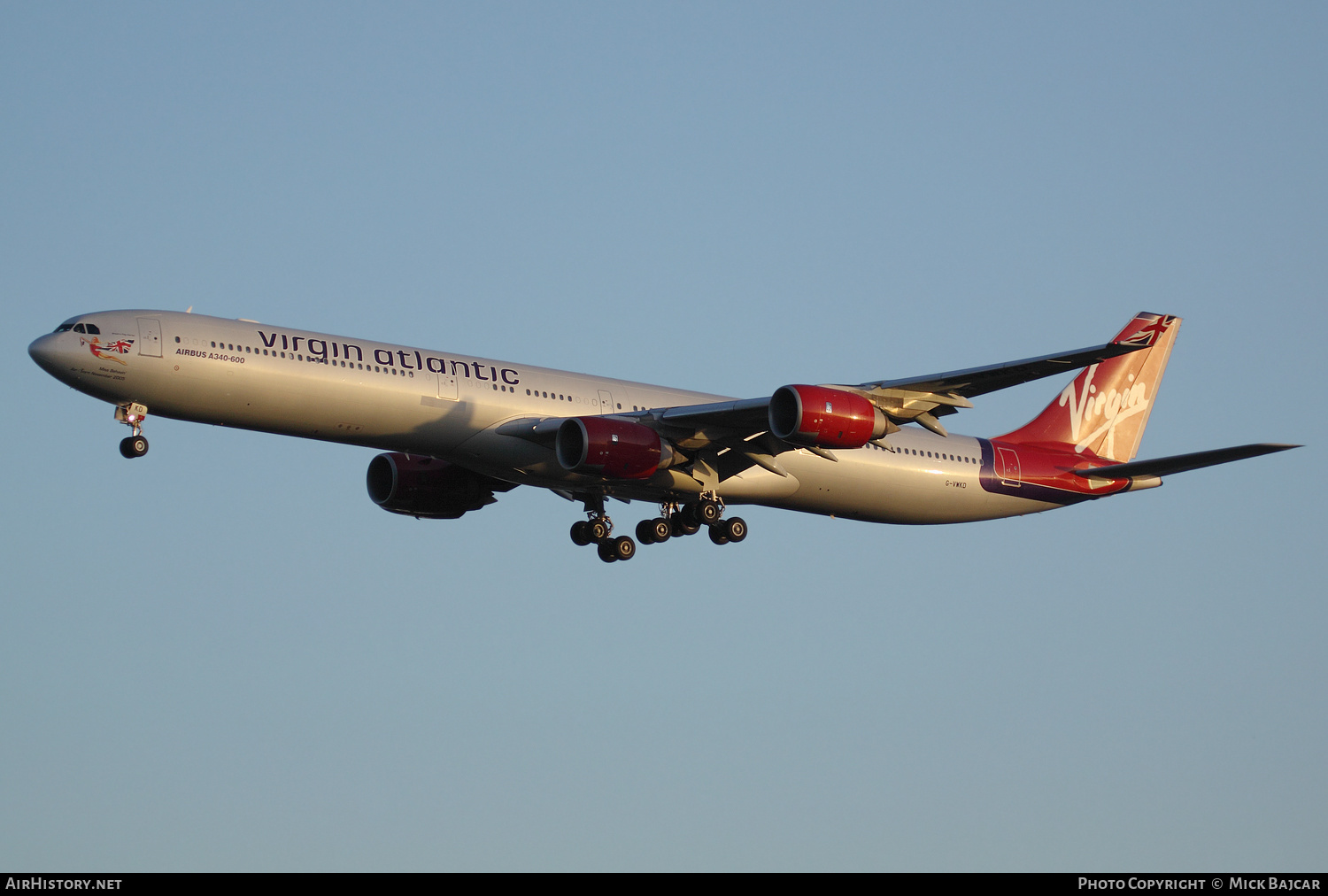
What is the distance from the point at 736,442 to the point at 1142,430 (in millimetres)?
17470

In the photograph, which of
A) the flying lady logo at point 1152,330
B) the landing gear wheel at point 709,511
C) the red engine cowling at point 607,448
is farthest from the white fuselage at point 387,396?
the flying lady logo at point 1152,330

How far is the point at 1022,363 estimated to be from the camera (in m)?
35.0

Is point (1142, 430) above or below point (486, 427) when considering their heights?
above

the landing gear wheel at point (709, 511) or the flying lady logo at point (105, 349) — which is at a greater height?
the flying lady logo at point (105, 349)

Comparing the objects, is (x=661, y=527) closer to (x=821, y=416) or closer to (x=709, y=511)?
(x=709, y=511)

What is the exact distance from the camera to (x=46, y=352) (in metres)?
35.9

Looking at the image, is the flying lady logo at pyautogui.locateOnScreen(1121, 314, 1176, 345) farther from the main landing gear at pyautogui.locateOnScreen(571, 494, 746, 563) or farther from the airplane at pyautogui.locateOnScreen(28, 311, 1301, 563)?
the main landing gear at pyautogui.locateOnScreen(571, 494, 746, 563)

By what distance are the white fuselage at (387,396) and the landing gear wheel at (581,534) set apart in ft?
5.63

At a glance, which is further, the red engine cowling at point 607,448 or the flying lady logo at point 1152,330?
the flying lady logo at point 1152,330

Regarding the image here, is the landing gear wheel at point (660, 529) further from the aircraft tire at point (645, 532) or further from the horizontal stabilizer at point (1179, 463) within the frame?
the horizontal stabilizer at point (1179, 463)

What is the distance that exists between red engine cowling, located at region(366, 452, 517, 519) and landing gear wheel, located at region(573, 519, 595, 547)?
10.1ft

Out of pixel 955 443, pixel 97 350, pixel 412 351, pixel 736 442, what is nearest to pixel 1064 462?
pixel 955 443

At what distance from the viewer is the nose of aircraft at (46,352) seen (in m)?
35.9
